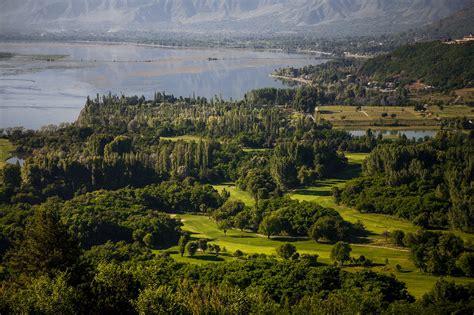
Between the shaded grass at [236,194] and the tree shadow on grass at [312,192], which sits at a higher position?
the tree shadow on grass at [312,192]

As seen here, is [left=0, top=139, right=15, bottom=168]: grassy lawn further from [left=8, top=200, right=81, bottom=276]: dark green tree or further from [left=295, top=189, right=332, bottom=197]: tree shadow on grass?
[left=8, top=200, right=81, bottom=276]: dark green tree

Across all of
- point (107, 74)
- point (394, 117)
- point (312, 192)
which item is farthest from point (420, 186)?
point (107, 74)

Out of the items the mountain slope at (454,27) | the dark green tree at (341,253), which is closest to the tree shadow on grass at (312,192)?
the dark green tree at (341,253)

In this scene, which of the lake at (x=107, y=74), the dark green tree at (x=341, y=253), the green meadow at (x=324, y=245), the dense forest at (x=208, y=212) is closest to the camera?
the dense forest at (x=208, y=212)

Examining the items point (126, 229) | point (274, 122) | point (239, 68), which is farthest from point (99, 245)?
point (239, 68)

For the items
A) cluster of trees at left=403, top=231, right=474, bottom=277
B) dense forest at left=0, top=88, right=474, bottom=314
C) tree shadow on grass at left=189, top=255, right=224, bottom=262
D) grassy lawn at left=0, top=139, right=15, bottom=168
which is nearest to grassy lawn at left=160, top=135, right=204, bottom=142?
dense forest at left=0, top=88, right=474, bottom=314

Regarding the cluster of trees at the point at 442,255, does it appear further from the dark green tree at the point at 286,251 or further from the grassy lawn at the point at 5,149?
the grassy lawn at the point at 5,149

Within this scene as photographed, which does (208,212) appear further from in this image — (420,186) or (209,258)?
(420,186)
